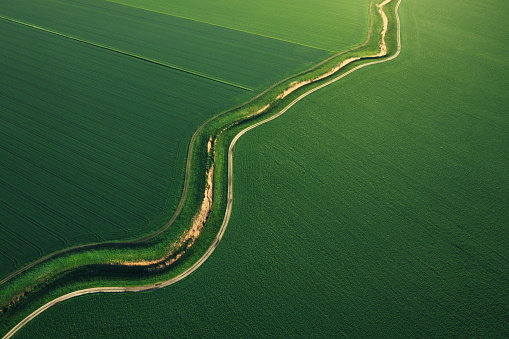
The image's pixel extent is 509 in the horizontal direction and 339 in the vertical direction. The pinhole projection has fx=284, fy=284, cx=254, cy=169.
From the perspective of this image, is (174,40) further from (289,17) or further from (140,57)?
(289,17)

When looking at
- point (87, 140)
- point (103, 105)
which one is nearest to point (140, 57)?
point (103, 105)

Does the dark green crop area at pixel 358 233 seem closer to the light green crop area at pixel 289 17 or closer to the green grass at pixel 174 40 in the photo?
the green grass at pixel 174 40

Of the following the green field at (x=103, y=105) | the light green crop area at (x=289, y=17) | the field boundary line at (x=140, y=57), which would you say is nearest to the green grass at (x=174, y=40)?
the green field at (x=103, y=105)

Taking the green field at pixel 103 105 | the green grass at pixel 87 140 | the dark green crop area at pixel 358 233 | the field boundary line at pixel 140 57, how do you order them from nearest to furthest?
1. the dark green crop area at pixel 358 233
2. the green grass at pixel 87 140
3. the green field at pixel 103 105
4. the field boundary line at pixel 140 57

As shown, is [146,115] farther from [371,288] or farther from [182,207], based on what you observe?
[371,288]

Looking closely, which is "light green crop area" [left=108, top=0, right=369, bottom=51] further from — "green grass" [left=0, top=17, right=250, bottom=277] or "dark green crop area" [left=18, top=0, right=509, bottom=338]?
"green grass" [left=0, top=17, right=250, bottom=277]

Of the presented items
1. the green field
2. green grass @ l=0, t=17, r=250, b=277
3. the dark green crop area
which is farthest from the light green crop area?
green grass @ l=0, t=17, r=250, b=277
